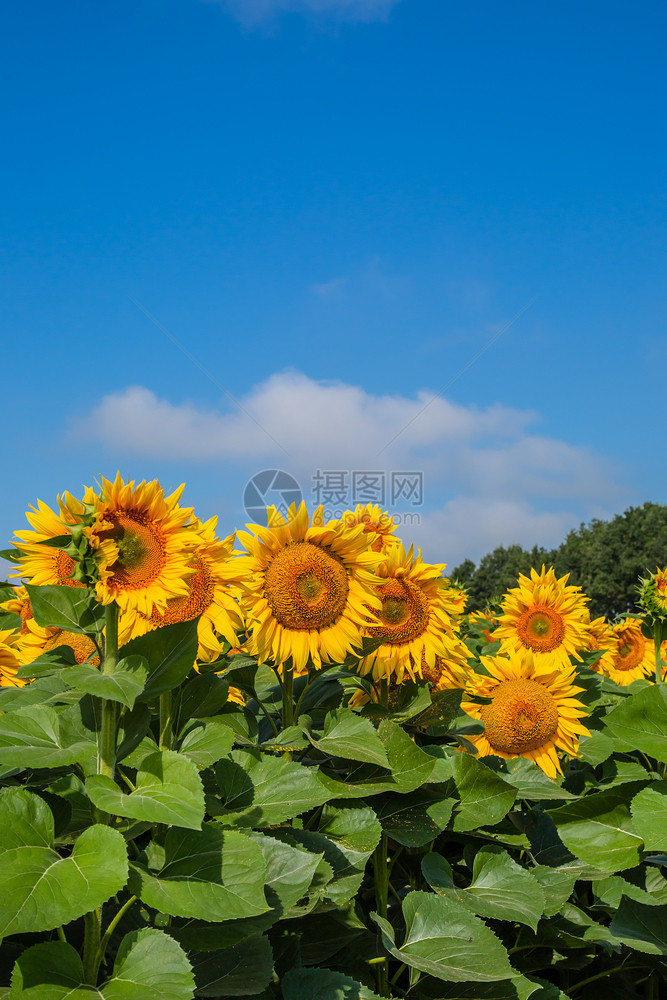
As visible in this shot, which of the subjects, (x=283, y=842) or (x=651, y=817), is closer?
(x=283, y=842)

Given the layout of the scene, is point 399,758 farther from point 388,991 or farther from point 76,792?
point 76,792

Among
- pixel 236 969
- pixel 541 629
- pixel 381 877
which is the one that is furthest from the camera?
pixel 541 629

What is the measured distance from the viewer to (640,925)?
9.09 ft

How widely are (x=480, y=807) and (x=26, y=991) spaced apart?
1699 mm

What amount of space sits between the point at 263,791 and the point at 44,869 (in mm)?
685

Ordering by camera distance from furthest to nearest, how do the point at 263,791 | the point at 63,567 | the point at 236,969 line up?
1. the point at 63,567
2. the point at 263,791
3. the point at 236,969

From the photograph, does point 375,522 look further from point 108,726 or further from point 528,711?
point 108,726

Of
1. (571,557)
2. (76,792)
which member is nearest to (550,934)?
(76,792)

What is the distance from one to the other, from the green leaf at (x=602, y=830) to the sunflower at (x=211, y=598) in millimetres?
1325

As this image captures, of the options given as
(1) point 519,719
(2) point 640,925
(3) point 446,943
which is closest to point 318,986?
(3) point 446,943

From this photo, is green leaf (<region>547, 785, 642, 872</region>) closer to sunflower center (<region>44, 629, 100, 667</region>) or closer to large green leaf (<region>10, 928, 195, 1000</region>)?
large green leaf (<region>10, 928, 195, 1000</region>)

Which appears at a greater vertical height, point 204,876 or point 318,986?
point 204,876

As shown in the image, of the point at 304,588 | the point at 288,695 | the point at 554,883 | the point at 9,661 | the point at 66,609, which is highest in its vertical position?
the point at 304,588

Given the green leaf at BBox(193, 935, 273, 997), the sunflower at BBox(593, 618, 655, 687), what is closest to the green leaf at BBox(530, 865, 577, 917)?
the green leaf at BBox(193, 935, 273, 997)
